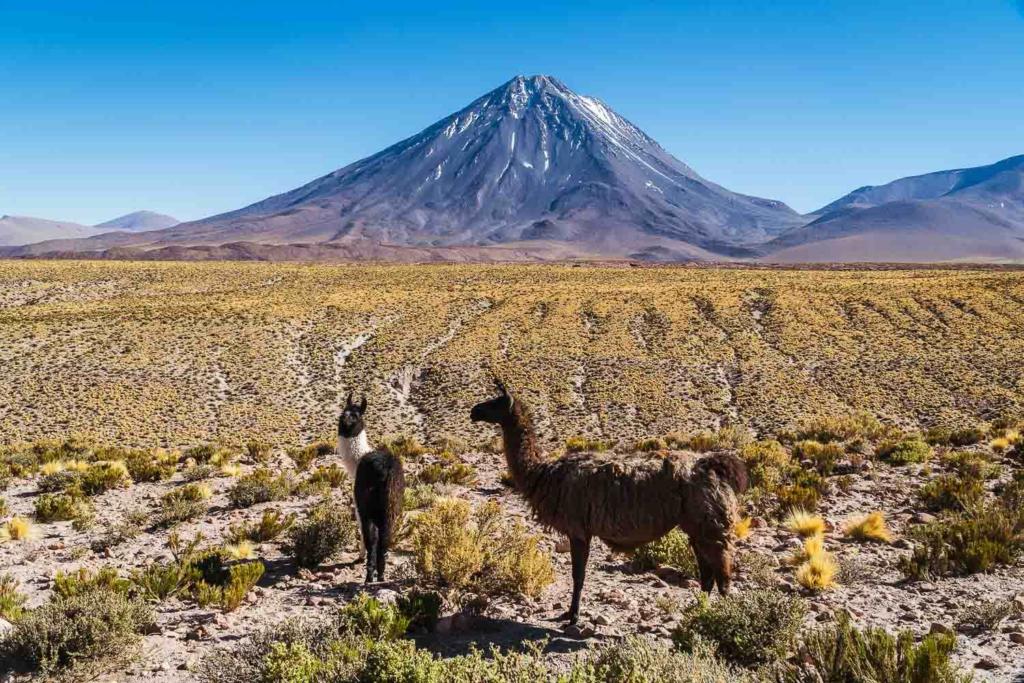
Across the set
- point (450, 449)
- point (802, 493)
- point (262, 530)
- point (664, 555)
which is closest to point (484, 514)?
point (664, 555)

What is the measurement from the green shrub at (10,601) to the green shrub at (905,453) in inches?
558

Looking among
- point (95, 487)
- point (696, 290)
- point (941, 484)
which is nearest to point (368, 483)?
point (95, 487)

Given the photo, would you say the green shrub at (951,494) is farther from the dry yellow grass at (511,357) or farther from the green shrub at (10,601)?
the dry yellow grass at (511,357)

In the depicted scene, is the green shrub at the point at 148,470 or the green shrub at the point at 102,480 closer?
the green shrub at the point at 102,480

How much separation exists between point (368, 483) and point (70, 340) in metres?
37.5

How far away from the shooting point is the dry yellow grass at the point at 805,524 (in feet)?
27.0

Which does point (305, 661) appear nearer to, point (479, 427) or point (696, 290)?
point (479, 427)

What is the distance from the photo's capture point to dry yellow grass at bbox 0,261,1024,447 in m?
27.0

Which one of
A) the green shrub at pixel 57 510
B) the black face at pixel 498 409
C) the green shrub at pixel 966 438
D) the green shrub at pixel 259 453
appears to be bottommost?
the green shrub at pixel 259 453

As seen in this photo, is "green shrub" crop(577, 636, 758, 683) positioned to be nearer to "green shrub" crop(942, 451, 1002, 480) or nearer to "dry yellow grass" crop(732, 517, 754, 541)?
"dry yellow grass" crop(732, 517, 754, 541)

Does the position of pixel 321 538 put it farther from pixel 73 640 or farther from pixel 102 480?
pixel 102 480

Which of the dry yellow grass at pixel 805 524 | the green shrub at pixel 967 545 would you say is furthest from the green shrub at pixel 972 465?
the dry yellow grass at pixel 805 524

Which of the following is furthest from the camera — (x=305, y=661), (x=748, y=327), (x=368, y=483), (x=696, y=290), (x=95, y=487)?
(x=696, y=290)

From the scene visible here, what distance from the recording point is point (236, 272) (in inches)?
2795
